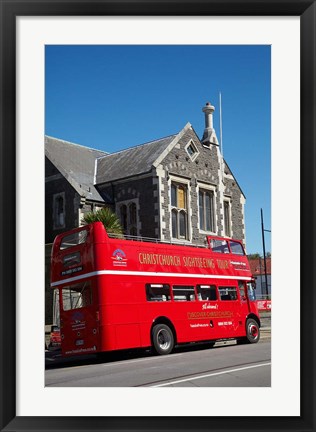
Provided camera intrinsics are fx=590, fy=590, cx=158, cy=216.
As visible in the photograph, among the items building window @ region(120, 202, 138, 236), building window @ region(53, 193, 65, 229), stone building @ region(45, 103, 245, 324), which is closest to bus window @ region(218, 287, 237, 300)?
stone building @ region(45, 103, 245, 324)

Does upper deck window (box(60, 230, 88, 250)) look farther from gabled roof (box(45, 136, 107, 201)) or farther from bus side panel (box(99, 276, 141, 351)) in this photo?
gabled roof (box(45, 136, 107, 201))

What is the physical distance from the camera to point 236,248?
20609mm

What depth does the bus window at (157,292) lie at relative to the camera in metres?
17.0

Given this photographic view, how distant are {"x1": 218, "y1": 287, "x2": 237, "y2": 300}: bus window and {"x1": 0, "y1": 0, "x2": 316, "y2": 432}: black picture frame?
484 inches

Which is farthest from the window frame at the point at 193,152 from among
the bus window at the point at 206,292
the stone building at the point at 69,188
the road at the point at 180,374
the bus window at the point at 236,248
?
the road at the point at 180,374

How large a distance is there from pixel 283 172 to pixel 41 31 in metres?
3.55

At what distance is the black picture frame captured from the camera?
688cm

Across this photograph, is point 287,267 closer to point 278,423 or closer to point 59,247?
point 278,423

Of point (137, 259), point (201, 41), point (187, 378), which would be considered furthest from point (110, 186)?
point (201, 41)

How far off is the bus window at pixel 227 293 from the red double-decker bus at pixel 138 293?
0.11 feet

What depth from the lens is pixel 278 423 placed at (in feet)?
22.8

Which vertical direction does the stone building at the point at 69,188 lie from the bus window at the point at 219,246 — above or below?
above

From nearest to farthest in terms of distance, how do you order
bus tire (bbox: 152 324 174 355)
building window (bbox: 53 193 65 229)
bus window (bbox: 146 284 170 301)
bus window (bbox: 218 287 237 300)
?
bus tire (bbox: 152 324 174 355)
bus window (bbox: 146 284 170 301)
bus window (bbox: 218 287 237 300)
building window (bbox: 53 193 65 229)

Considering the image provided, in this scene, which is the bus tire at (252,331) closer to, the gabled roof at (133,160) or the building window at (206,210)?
the building window at (206,210)
